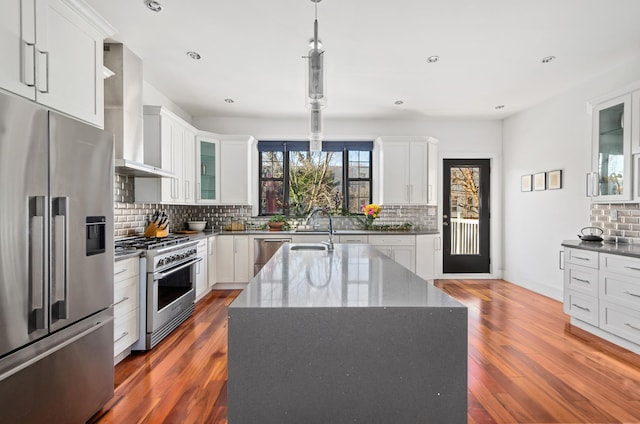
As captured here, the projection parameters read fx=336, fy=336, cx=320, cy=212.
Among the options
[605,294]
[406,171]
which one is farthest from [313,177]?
[605,294]

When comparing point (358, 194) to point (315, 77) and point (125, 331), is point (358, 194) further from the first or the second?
point (125, 331)

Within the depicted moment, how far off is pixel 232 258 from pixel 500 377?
3630mm

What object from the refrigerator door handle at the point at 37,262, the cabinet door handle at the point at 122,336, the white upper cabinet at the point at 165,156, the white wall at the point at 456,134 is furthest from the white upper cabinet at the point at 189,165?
the refrigerator door handle at the point at 37,262

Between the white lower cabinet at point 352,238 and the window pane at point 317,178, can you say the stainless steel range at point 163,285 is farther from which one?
the window pane at point 317,178

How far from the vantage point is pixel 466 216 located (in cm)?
580

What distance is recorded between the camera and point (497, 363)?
264cm

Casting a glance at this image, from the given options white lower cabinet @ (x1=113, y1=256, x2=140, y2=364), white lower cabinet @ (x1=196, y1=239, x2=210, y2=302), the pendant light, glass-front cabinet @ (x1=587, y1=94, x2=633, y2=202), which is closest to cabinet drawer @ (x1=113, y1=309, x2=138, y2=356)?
white lower cabinet @ (x1=113, y1=256, x2=140, y2=364)

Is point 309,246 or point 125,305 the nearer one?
point 125,305

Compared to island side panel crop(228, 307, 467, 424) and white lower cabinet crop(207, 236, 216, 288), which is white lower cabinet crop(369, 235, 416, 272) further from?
island side panel crop(228, 307, 467, 424)

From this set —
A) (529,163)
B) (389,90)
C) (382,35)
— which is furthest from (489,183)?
(382,35)

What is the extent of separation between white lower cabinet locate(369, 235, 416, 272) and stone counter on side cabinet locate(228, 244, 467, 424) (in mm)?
3780

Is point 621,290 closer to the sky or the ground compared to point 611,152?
closer to the ground

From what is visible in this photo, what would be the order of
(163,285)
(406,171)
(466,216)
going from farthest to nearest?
(466,216) → (406,171) → (163,285)

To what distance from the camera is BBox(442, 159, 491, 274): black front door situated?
575 centimetres
